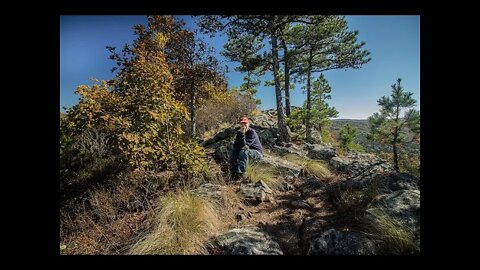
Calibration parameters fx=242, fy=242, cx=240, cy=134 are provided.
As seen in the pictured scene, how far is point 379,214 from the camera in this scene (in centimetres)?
282

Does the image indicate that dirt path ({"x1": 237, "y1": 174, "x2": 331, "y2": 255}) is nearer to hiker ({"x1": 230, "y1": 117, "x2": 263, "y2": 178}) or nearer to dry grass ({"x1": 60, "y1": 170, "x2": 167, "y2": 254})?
hiker ({"x1": 230, "y1": 117, "x2": 263, "y2": 178})

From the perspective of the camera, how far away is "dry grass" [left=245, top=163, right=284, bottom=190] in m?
4.48

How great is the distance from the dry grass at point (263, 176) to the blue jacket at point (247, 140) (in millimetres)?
418

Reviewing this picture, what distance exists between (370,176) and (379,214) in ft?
5.90

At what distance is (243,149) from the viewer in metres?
4.69

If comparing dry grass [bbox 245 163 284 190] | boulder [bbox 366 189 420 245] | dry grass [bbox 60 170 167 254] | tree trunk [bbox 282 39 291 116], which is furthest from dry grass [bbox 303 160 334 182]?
tree trunk [bbox 282 39 291 116]

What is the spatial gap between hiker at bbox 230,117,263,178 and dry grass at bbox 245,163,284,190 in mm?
137

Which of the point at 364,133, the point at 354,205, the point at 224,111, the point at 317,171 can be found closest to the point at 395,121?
the point at 364,133

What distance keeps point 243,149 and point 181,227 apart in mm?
2208

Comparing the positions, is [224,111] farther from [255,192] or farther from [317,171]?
[255,192]

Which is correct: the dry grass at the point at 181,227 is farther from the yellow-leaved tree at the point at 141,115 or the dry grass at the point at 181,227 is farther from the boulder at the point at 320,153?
the boulder at the point at 320,153

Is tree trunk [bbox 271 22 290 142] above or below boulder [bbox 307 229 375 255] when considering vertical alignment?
above
